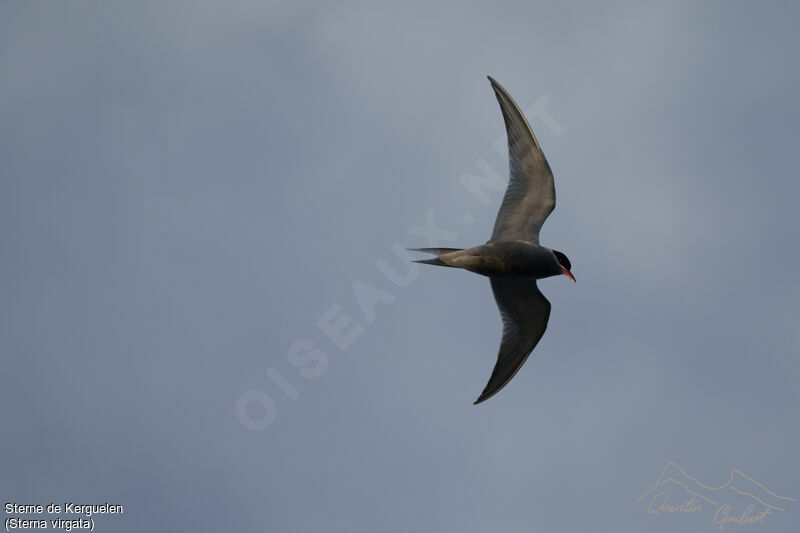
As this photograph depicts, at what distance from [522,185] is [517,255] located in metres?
1.46

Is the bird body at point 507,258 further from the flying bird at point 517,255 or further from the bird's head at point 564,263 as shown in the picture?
the bird's head at point 564,263

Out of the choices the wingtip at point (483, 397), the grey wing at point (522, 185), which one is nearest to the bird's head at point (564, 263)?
the grey wing at point (522, 185)

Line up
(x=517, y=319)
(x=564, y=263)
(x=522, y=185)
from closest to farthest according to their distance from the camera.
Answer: (x=522, y=185)
(x=564, y=263)
(x=517, y=319)

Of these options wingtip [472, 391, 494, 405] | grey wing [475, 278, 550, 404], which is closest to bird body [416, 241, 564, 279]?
grey wing [475, 278, 550, 404]

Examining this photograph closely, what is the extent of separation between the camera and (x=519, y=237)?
1834 centimetres

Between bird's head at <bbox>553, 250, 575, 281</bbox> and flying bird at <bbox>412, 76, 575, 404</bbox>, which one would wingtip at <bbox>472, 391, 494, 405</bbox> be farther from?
bird's head at <bbox>553, 250, 575, 281</bbox>

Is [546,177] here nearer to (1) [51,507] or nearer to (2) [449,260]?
(2) [449,260]

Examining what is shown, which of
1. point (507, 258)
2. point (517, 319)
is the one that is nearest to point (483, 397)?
point (517, 319)

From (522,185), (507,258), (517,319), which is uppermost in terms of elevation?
(522,185)

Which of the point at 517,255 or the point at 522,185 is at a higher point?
the point at 522,185

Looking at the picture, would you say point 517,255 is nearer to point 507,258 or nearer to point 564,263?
point 507,258

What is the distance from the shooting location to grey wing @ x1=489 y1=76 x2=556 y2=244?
1794cm

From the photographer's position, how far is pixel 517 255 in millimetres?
17938

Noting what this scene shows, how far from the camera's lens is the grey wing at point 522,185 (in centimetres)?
1794
